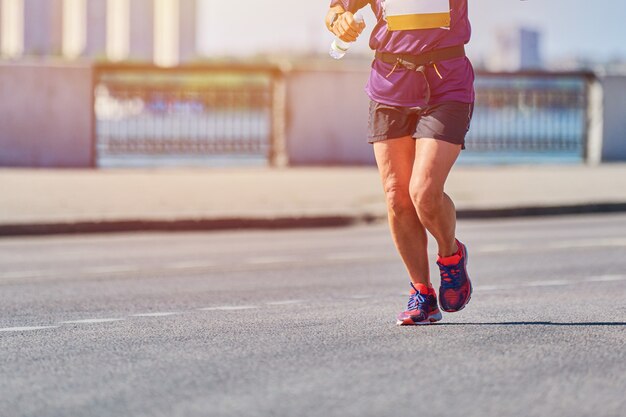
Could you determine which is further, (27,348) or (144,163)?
(144,163)

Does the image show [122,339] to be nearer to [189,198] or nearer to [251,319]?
[251,319]

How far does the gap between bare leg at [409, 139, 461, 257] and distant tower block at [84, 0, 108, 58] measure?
10880 centimetres

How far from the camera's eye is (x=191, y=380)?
523cm

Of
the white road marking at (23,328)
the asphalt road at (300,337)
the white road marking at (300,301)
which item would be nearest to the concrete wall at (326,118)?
the asphalt road at (300,337)

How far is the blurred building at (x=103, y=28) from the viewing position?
10912cm

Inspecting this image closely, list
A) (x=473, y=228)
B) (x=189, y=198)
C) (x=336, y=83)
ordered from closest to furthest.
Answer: (x=473, y=228) → (x=189, y=198) → (x=336, y=83)

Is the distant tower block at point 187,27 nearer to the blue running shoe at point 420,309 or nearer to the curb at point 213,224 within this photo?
the curb at point 213,224

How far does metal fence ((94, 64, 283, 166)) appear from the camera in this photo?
72.8 feet

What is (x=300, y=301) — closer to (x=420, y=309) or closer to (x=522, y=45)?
(x=420, y=309)

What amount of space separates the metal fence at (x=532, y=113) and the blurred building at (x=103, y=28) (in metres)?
85.5

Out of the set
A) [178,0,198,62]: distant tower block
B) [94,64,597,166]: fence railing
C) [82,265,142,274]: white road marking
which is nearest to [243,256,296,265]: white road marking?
[82,265,142,274]: white road marking

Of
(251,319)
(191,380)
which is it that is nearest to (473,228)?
(251,319)

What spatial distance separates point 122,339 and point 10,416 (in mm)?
1746

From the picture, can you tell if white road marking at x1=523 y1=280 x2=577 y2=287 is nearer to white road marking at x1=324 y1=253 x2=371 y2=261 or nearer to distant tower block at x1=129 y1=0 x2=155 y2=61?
white road marking at x1=324 y1=253 x2=371 y2=261
